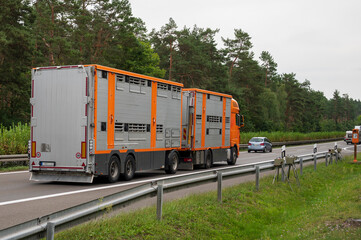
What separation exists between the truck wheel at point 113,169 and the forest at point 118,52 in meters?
26.7

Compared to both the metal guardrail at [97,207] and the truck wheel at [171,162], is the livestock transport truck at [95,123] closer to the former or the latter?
the truck wheel at [171,162]

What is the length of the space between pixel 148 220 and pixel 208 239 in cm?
105

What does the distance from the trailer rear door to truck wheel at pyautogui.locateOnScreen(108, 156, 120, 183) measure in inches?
37.6

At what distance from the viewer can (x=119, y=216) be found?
25.7ft

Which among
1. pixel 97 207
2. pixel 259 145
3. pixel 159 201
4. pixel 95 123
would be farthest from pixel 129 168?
pixel 259 145

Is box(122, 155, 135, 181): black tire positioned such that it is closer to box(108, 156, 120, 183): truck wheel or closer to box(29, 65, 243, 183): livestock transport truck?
box(29, 65, 243, 183): livestock transport truck

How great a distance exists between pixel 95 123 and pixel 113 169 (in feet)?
6.59

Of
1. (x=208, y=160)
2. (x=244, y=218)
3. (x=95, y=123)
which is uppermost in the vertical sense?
(x=95, y=123)

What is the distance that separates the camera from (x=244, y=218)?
31.7 feet

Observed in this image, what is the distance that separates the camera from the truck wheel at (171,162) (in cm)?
1901

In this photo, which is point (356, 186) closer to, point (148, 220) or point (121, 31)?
point (148, 220)

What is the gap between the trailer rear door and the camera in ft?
46.8

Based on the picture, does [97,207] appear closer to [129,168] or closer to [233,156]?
[129,168]

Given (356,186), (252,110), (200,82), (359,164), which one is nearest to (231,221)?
(356,186)
